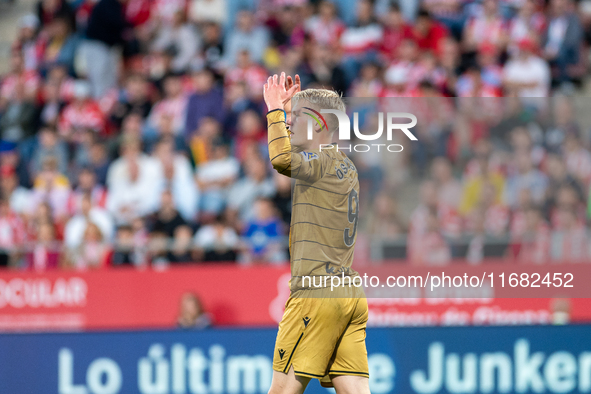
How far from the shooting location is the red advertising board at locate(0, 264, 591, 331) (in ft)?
27.3

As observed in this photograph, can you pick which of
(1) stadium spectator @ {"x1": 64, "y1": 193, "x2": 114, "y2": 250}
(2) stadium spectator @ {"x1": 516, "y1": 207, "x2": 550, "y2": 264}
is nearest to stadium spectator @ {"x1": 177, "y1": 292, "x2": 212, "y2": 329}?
(1) stadium spectator @ {"x1": 64, "y1": 193, "x2": 114, "y2": 250}

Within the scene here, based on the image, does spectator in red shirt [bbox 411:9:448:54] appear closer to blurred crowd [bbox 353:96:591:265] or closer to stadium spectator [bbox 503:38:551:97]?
stadium spectator [bbox 503:38:551:97]

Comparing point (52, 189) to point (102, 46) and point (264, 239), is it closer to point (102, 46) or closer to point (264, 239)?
point (102, 46)

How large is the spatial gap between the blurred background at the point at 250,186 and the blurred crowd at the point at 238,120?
0.03m

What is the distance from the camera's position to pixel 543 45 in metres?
10.2

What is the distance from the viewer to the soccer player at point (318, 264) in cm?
388

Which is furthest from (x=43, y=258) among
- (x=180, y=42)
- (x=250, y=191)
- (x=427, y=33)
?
(x=427, y=33)

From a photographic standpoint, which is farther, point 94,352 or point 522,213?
point 522,213

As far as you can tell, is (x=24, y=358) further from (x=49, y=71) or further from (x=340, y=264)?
(x=49, y=71)

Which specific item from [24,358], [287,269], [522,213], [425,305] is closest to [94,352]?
[24,358]

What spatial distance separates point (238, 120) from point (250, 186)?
1275 millimetres

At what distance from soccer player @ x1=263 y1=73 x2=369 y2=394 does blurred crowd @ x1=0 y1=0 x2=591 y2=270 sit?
9.30 feet

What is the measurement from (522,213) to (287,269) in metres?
2.45

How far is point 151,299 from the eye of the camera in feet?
28.5
